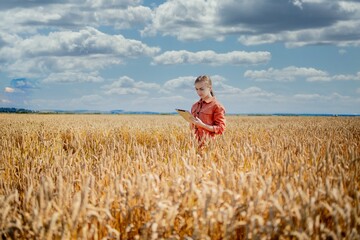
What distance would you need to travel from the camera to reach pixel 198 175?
3.24 m

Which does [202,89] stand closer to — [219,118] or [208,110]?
[208,110]

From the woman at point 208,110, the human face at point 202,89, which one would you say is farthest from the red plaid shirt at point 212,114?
the human face at point 202,89

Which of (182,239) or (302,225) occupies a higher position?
(302,225)

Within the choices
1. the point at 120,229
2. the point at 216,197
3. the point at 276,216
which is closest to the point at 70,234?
the point at 120,229

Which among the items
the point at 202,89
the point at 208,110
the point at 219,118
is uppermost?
the point at 202,89

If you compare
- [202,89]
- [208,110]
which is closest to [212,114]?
[208,110]

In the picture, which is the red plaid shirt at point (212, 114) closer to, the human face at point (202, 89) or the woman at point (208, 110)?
the woman at point (208, 110)

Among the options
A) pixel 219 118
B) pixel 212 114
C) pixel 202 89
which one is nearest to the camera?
pixel 202 89

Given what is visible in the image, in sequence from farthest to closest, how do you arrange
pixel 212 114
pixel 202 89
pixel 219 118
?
pixel 212 114, pixel 219 118, pixel 202 89

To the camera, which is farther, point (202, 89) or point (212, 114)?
point (212, 114)

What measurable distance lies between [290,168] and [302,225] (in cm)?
153

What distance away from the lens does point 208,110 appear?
6102mm

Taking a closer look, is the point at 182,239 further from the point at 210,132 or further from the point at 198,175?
the point at 210,132

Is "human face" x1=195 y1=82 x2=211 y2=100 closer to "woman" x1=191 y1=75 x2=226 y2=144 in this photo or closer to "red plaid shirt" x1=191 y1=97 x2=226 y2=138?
"woman" x1=191 y1=75 x2=226 y2=144
